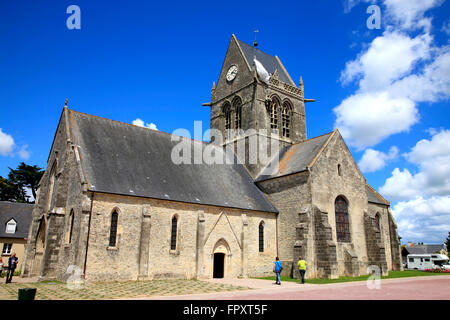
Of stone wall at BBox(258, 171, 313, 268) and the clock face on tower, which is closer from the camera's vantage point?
stone wall at BBox(258, 171, 313, 268)

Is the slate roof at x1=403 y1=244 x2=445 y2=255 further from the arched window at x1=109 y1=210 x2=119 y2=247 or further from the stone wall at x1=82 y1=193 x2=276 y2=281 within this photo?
the arched window at x1=109 y1=210 x2=119 y2=247

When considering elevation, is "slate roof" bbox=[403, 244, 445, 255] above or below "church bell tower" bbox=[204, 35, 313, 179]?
below

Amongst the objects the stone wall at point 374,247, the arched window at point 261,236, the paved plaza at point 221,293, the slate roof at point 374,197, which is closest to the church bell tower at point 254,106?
the arched window at point 261,236

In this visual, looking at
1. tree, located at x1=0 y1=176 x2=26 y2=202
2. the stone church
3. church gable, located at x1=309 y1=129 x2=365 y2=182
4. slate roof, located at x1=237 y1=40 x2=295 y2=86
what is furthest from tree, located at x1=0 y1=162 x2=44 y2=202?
church gable, located at x1=309 y1=129 x2=365 y2=182

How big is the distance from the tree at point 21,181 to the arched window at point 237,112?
1253 inches

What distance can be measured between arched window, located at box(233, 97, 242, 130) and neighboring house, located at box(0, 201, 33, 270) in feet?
80.8

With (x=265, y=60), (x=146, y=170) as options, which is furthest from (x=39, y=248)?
(x=265, y=60)

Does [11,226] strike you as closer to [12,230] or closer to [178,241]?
[12,230]

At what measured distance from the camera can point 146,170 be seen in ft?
73.0

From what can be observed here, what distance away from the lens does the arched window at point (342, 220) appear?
81.2 ft

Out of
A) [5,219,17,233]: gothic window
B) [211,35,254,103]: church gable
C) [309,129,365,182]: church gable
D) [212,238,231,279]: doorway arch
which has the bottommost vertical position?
[212,238,231,279]: doorway arch

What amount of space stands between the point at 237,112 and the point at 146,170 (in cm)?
1443

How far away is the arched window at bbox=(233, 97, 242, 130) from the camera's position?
109 feet

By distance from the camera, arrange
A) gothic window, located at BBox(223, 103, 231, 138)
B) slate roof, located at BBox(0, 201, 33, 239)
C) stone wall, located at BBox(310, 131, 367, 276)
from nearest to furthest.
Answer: stone wall, located at BBox(310, 131, 367, 276) < slate roof, located at BBox(0, 201, 33, 239) < gothic window, located at BBox(223, 103, 231, 138)
